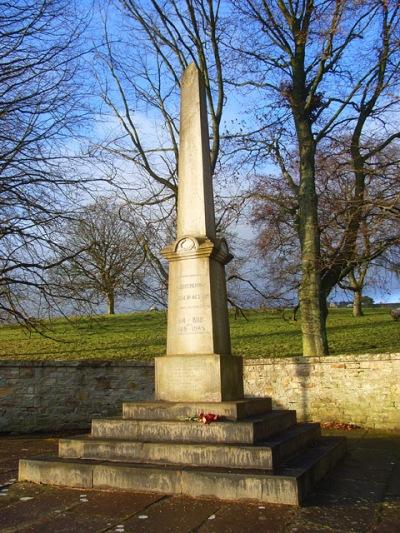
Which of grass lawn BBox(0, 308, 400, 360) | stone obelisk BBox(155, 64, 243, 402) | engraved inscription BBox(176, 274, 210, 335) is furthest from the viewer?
grass lawn BBox(0, 308, 400, 360)

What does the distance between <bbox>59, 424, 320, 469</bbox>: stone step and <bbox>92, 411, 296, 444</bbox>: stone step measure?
155 mm

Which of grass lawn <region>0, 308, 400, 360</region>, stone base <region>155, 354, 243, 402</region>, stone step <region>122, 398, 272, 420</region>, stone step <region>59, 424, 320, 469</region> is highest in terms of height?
grass lawn <region>0, 308, 400, 360</region>

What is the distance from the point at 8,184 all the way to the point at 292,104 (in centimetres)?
831

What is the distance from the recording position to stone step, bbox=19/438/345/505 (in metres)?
4.79

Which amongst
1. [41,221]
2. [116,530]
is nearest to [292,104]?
[41,221]

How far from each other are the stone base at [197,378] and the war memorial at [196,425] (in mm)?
13

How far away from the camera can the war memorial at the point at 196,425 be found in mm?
5129

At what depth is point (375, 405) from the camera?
1049 cm

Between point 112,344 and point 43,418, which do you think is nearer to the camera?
point 43,418

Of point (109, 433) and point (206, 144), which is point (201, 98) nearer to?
point (206, 144)

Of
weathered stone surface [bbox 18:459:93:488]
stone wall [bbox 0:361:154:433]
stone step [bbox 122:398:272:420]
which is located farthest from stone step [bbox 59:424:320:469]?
stone wall [bbox 0:361:154:433]

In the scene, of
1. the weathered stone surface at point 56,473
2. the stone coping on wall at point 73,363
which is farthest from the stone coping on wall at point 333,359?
the weathered stone surface at point 56,473

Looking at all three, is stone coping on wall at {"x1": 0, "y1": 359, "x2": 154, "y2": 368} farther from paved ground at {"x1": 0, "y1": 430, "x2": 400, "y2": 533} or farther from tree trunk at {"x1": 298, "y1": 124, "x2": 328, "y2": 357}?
paved ground at {"x1": 0, "y1": 430, "x2": 400, "y2": 533}

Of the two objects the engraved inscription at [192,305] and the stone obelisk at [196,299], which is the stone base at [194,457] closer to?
the stone obelisk at [196,299]
